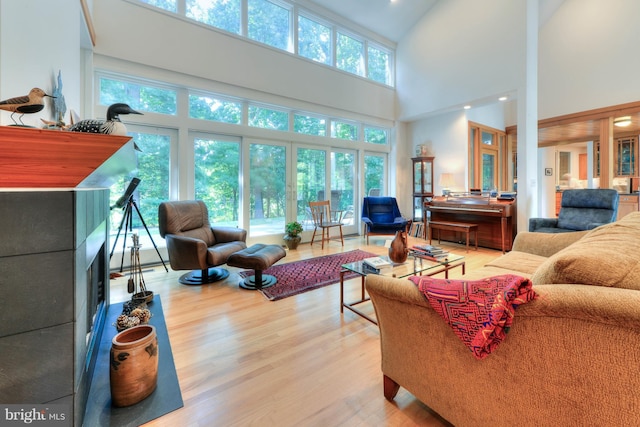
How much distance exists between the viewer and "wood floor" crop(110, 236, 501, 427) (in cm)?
135

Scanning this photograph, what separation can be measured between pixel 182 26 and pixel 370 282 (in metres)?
4.58

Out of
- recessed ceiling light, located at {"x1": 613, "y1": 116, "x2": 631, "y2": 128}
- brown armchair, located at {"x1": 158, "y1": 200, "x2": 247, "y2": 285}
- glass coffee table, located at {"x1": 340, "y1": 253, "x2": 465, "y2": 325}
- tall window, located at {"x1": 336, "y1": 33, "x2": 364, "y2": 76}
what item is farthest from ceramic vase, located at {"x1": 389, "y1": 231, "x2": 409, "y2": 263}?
recessed ceiling light, located at {"x1": 613, "y1": 116, "x2": 631, "y2": 128}

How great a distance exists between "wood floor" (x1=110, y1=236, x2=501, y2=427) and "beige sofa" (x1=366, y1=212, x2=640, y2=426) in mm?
353

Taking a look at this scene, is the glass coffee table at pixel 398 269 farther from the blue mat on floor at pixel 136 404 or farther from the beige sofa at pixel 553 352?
the blue mat on floor at pixel 136 404

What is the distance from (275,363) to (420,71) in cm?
636

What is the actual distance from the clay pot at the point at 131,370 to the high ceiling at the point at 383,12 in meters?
5.97

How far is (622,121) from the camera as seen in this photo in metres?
5.30

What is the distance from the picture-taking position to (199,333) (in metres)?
2.11

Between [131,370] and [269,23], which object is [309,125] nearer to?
[269,23]

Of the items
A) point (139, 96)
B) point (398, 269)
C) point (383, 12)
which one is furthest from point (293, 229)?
point (383, 12)

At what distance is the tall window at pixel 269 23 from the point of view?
4.67m

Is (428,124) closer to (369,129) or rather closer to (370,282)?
(369,129)

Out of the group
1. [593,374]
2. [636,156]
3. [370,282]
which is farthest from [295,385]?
[636,156]

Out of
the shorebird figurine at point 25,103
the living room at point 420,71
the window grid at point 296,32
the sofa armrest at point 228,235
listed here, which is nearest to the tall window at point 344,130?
the living room at point 420,71
